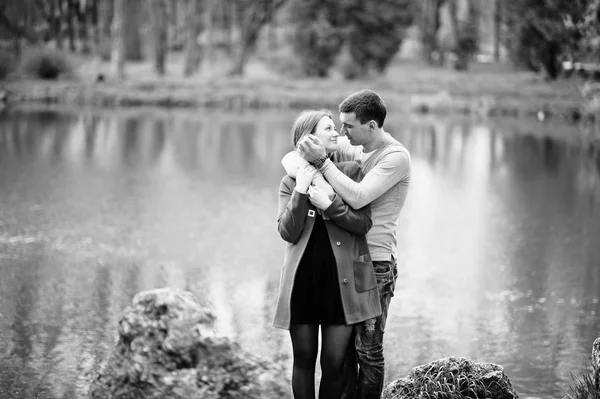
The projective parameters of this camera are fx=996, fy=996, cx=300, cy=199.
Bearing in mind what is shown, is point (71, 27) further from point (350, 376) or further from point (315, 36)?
point (350, 376)

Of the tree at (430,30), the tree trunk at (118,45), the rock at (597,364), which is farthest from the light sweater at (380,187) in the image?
the tree at (430,30)

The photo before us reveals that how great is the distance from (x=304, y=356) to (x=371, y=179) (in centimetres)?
98

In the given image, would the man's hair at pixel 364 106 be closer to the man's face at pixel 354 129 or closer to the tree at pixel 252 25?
the man's face at pixel 354 129

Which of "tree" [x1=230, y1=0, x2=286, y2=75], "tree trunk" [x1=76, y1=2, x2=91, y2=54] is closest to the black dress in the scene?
"tree" [x1=230, y1=0, x2=286, y2=75]

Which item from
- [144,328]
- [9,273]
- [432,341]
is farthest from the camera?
[9,273]

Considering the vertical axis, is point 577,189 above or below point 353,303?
below

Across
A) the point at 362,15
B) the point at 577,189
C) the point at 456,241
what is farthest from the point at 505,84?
the point at 456,241

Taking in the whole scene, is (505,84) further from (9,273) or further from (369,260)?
(369,260)

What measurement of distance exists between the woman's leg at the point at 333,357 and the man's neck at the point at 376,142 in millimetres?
969

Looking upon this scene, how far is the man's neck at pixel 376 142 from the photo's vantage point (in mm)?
5297

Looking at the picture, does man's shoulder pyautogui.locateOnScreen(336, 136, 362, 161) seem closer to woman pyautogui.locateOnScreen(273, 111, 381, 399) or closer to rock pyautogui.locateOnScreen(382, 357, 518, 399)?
woman pyautogui.locateOnScreen(273, 111, 381, 399)

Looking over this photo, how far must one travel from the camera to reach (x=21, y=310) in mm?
8969

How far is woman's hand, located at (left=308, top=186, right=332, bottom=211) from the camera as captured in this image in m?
4.98

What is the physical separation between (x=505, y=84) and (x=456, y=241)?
37.0 meters
